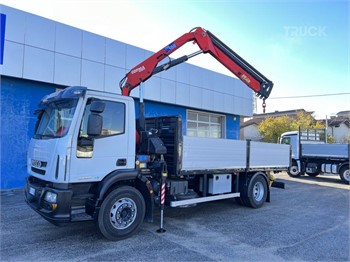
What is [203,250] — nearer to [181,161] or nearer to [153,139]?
[181,161]

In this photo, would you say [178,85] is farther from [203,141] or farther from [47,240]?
[47,240]

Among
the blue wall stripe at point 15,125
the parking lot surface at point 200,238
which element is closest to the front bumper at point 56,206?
the parking lot surface at point 200,238

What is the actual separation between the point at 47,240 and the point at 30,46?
7.78 m

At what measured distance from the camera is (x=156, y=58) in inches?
286

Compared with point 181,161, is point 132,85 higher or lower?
higher

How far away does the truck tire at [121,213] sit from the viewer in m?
4.95

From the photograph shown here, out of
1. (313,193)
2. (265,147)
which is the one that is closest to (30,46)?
(265,147)

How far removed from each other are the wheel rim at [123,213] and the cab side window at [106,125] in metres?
1.08

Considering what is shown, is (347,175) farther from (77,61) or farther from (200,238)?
(77,61)

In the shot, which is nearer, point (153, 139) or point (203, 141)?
point (153, 139)

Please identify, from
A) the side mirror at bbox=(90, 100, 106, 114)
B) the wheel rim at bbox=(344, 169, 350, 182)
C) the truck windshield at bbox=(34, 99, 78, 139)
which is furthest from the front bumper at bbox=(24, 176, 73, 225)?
the wheel rim at bbox=(344, 169, 350, 182)

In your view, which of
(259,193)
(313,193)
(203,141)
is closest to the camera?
(203,141)

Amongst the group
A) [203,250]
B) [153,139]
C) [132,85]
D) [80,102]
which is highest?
[132,85]

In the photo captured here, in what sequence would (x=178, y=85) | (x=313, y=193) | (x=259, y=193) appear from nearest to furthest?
1. (x=259, y=193)
2. (x=313, y=193)
3. (x=178, y=85)
